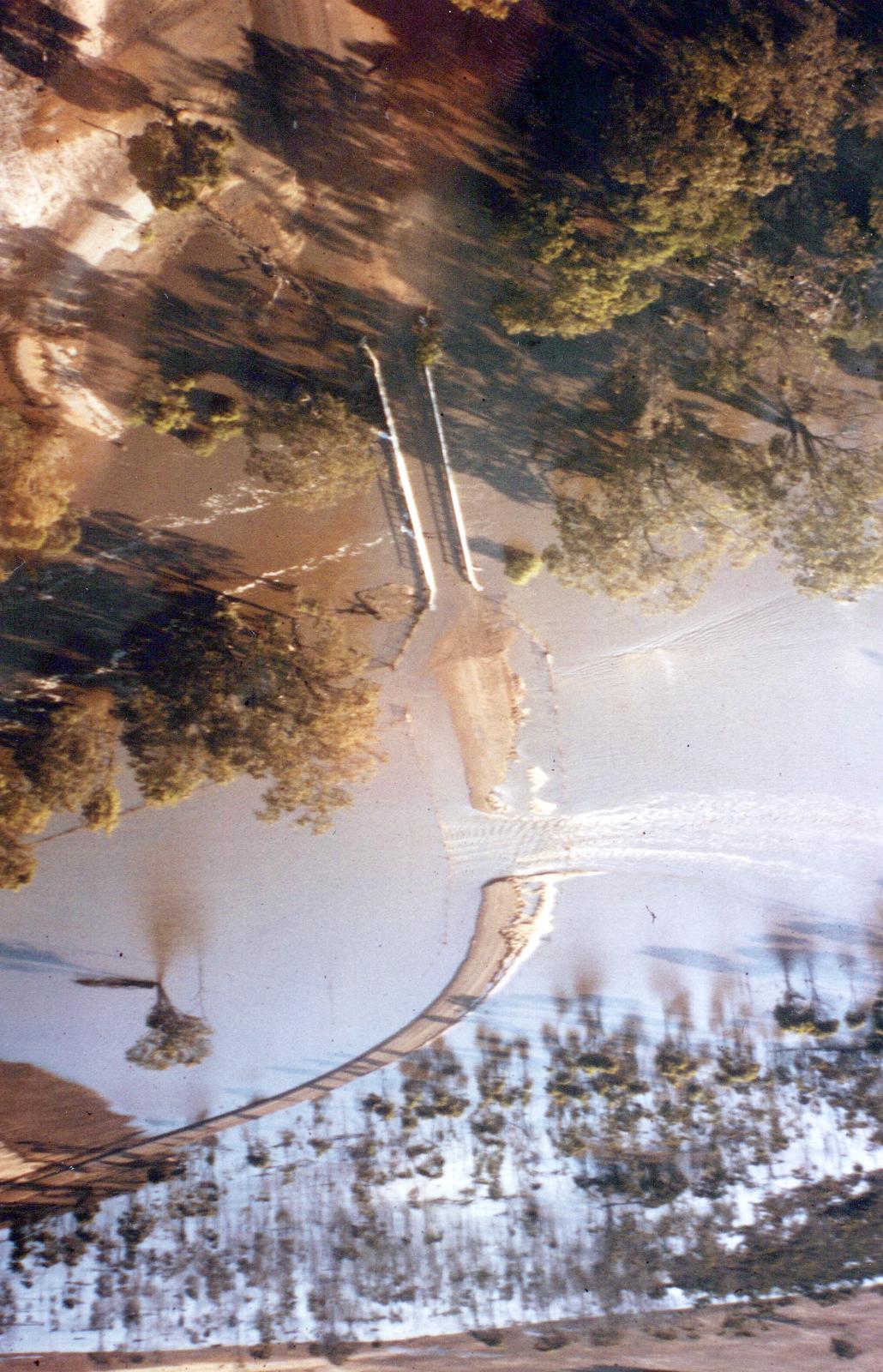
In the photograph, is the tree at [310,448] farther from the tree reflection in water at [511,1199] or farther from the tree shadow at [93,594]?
the tree reflection in water at [511,1199]

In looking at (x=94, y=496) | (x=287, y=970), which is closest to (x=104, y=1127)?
(x=287, y=970)

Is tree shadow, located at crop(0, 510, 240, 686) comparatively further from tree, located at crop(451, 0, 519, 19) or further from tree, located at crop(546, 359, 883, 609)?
tree, located at crop(451, 0, 519, 19)

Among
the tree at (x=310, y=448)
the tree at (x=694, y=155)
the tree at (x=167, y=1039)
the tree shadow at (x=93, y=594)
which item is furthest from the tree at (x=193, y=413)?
the tree at (x=167, y=1039)

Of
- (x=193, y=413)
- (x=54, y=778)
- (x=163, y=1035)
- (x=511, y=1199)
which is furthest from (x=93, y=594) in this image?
(x=511, y=1199)

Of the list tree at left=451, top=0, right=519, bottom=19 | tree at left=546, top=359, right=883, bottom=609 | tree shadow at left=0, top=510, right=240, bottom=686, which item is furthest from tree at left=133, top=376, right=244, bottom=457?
tree at left=451, top=0, right=519, bottom=19

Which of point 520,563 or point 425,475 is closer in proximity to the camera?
point 425,475

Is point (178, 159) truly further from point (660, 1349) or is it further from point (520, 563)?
point (660, 1349)
